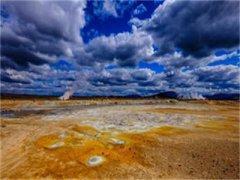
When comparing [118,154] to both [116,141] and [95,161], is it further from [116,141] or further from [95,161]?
[116,141]

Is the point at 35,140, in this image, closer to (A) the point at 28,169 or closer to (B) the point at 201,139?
(A) the point at 28,169

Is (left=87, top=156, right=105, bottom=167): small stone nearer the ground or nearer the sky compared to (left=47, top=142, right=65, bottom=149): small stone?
nearer the ground

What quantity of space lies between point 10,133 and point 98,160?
13608mm

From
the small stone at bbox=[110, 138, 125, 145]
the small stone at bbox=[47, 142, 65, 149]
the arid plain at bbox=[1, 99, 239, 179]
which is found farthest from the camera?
the small stone at bbox=[110, 138, 125, 145]

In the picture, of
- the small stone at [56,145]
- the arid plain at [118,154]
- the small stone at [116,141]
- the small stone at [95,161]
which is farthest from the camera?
the small stone at [116,141]

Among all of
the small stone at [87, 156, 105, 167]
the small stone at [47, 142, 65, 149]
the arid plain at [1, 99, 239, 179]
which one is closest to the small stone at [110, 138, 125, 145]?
the arid plain at [1, 99, 239, 179]

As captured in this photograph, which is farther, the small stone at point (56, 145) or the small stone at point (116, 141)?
the small stone at point (116, 141)

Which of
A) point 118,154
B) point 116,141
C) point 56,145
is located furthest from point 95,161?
point 56,145

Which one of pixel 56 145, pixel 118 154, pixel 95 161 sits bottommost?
pixel 95 161

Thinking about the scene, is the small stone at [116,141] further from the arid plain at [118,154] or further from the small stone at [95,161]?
the small stone at [95,161]

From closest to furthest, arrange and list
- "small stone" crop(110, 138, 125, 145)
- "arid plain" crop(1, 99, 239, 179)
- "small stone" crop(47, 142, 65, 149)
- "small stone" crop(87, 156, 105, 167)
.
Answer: "arid plain" crop(1, 99, 239, 179), "small stone" crop(87, 156, 105, 167), "small stone" crop(47, 142, 65, 149), "small stone" crop(110, 138, 125, 145)

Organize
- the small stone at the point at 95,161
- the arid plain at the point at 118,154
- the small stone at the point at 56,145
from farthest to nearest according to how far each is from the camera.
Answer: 1. the small stone at the point at 56,145
2. the small stone at the point at 95,161
3. the arid plain at the point at 118,154

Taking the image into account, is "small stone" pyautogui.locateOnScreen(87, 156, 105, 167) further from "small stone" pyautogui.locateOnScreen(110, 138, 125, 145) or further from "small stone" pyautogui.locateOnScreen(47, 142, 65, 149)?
"small stone" pyautogui.locateOnScreen(47, 142, 65, 149)

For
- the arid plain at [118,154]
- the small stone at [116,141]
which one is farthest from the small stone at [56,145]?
the small stone at [116,141]
